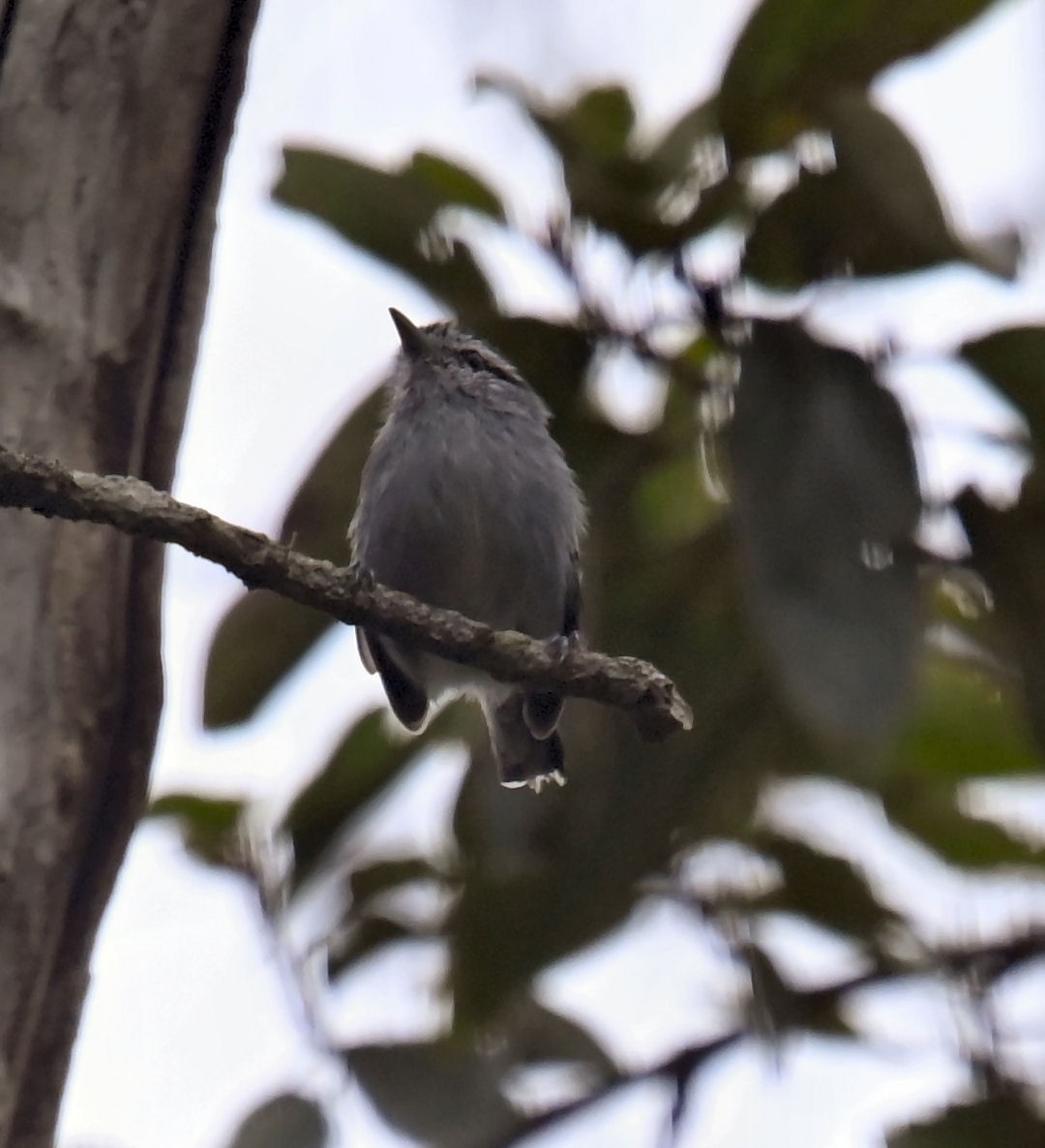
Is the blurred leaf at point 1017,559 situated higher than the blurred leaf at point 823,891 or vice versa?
the blurred leaf at point 1017,559

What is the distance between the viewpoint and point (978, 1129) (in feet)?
12.0

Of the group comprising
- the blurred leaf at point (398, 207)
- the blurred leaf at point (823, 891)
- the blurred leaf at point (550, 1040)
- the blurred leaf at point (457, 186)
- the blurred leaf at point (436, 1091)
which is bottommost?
the blurred leaf at point (436, 1091)

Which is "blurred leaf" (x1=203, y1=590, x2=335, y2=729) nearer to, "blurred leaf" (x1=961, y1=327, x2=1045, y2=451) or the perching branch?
the perching branch

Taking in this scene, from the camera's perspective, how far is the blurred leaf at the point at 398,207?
399 centimetres

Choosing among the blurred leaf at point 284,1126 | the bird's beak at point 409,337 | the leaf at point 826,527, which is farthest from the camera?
the bird's beak at point 409,337

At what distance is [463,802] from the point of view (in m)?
4.06

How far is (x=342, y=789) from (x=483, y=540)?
0.72 meters

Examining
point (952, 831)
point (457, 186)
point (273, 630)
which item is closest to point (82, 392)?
point (273, 630)

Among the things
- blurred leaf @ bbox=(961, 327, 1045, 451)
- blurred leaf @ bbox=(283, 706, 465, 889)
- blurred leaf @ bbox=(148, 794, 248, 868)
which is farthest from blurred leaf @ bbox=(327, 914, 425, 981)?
blurred leaf @ bbox=(961, 327, 1045, 451)

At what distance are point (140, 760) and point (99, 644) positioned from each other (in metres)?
0.22

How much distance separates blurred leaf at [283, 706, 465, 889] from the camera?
416 centimetres

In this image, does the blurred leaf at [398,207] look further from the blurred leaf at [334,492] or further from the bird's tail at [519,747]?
the bird's tail at [519,747]

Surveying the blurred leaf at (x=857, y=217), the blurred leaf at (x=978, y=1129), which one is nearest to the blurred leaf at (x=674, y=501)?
the blurred leaf at (x=857, y=217)

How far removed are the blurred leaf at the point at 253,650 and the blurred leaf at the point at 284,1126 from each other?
2.84 ft
